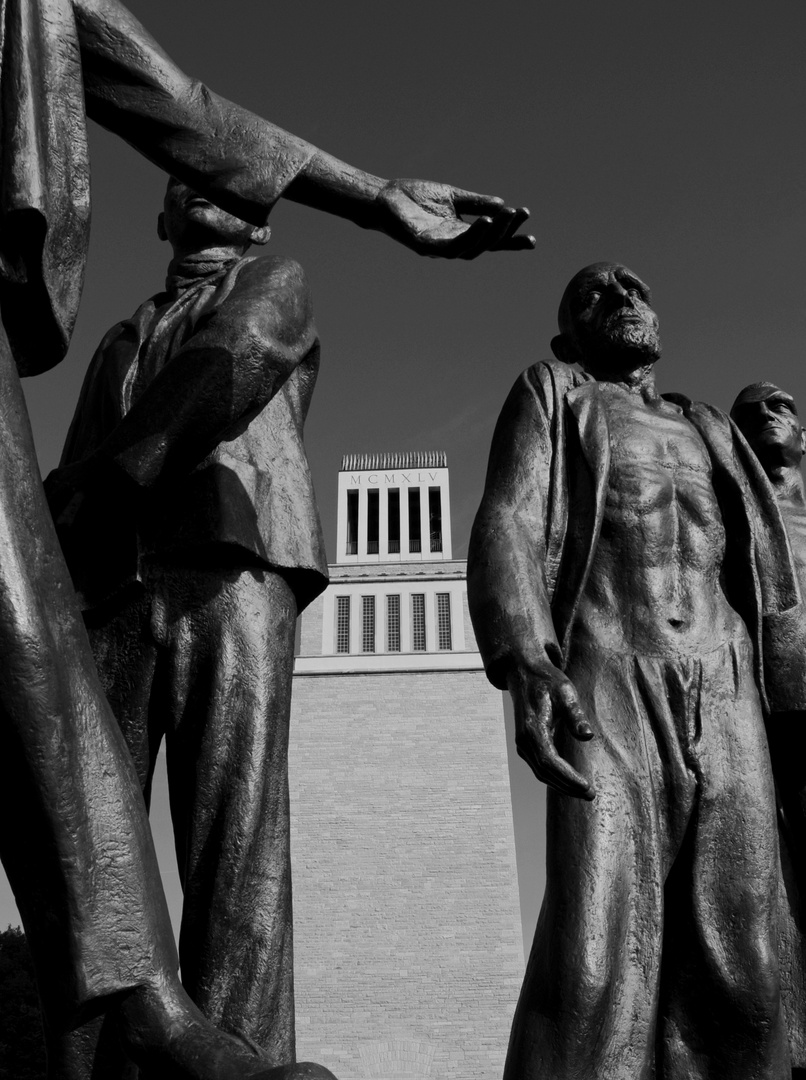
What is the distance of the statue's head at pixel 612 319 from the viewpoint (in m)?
4.31

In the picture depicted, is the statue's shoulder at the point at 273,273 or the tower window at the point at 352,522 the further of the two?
the tower window at the point at 352,522

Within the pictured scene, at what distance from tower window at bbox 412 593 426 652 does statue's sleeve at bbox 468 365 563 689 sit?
5229cm

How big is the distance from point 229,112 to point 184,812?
159cm

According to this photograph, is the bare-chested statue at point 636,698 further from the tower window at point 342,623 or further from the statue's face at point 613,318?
the tower window at point 342,623

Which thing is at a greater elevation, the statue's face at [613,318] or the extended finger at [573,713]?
the statue's face at [613,318]

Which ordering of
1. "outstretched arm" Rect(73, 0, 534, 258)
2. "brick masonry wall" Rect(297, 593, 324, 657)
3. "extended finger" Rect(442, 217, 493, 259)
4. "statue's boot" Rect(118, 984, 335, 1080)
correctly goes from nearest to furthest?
1. "statue's boot" Rect(118, 984, 335, 1080)
2. "extended finger" Rect(442, 217, 493, 259)
3. "outstretched arm" Rect(73, 0, 534, 258)
4. "brick masonry wall" Rect(297, 593, 324, 657)

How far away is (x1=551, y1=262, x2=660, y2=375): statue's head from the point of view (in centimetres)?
431

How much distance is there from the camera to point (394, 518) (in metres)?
67.7

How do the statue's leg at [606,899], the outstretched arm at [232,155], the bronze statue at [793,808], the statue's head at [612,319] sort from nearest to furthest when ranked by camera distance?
the outstretched arm at [232,155] < the statue's leg at [606,899] < the bronze statue at [793,808] < the statue's head at [612,319]

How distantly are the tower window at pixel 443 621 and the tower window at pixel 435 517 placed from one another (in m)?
7.05

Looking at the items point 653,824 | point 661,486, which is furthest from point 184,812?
point 661,486

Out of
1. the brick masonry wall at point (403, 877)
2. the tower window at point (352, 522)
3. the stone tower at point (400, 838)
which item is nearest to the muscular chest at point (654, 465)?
the brick masonry wall at point (403, 877)

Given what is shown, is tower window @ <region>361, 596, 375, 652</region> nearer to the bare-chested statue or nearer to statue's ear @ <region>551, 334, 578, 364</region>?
statue's ear @ <region>551, 334, 578, 364</region>

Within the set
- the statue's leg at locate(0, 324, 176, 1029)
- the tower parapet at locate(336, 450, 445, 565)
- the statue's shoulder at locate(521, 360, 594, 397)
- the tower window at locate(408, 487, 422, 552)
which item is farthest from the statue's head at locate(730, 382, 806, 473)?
the tower window at locate(408, 487, 422, 552)
